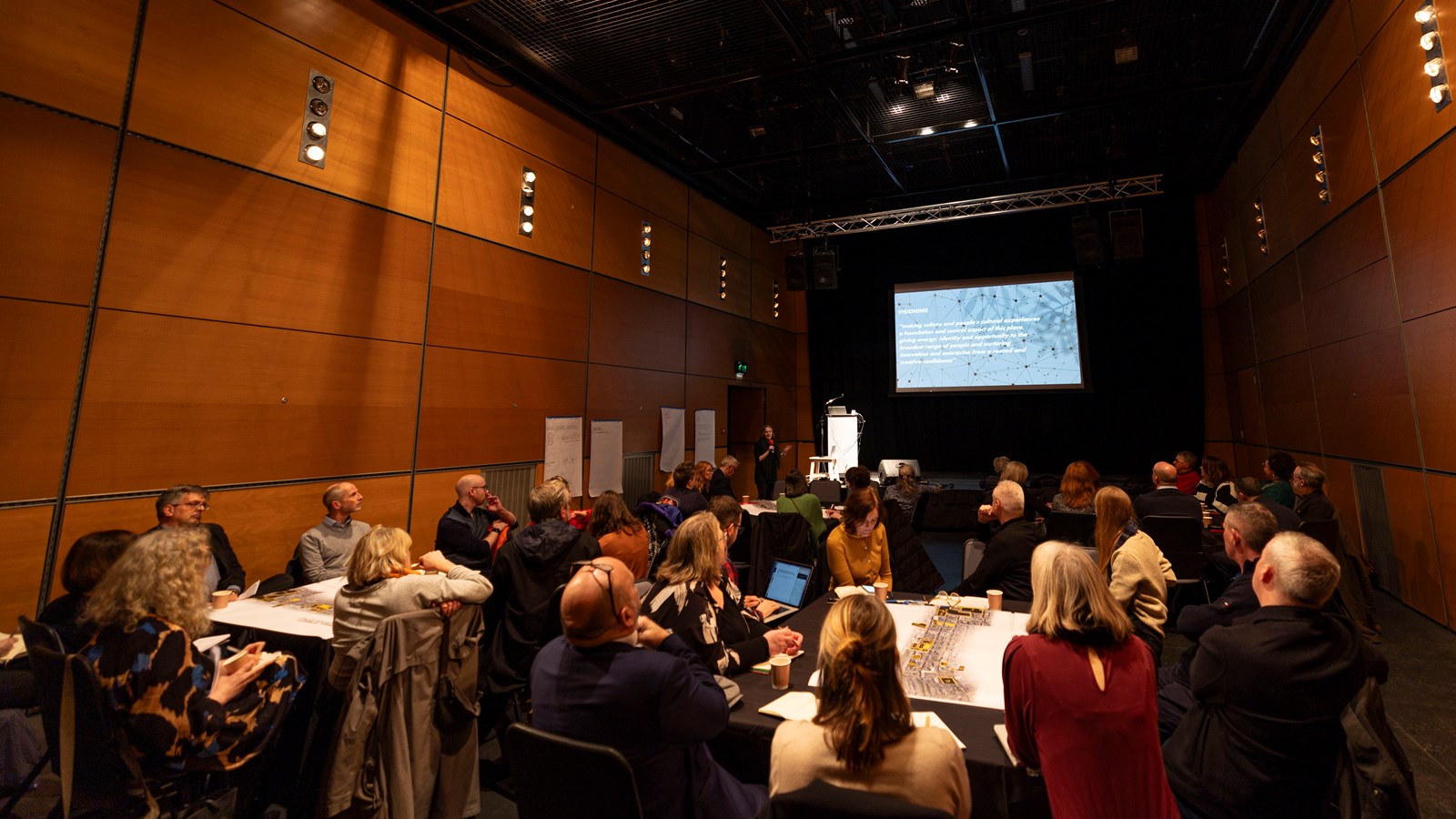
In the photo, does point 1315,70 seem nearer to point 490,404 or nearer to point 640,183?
point 640,183

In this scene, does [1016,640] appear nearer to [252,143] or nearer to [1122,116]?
[252,143]

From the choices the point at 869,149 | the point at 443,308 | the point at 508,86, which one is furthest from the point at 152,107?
the point at 869,149

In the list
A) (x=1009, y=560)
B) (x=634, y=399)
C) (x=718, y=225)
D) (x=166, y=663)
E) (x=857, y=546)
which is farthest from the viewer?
(x=718, y=225)

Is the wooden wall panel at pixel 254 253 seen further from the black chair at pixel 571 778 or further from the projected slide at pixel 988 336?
the projected slide at pixel 988 336

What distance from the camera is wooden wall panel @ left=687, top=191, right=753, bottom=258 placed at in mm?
9008

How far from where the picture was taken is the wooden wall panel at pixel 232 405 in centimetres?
359

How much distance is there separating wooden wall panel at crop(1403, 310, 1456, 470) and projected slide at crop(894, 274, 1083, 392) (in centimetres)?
559

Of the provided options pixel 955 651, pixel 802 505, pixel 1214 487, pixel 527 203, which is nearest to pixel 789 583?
pixel 955 651

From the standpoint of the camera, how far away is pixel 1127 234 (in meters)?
7.98

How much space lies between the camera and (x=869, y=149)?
26.9 ft

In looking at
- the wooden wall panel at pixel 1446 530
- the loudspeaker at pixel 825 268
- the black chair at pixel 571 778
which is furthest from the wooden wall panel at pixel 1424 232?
the loudspeaker at pixel 825 268

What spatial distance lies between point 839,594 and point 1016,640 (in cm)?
133

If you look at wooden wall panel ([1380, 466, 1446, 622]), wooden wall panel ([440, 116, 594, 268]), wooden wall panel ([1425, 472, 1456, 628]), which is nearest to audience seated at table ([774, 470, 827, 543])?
wooden wall panel ([440, 116, 594, 268])

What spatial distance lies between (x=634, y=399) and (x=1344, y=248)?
23.1 ft
